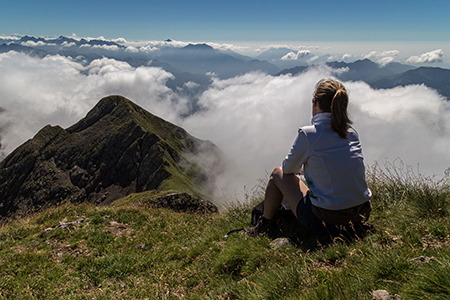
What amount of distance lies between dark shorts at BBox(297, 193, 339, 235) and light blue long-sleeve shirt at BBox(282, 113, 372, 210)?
333 mm

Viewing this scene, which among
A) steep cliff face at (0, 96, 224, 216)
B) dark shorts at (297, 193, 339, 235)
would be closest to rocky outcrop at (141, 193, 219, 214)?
dark shorts at (297, 193, 339, 235)

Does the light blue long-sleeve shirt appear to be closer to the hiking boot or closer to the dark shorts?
the dark shorts

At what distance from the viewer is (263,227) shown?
20.5 feet

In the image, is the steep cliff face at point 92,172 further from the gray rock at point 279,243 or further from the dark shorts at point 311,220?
the dark shorts at point 311,220

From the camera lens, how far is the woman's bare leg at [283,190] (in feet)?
17.8

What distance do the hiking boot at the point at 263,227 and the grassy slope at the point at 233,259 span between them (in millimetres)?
354

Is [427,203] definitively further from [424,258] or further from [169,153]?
[169,153]

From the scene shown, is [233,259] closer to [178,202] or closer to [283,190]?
[283,190]

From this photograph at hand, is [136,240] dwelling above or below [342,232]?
below

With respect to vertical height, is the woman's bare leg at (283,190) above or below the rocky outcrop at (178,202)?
above

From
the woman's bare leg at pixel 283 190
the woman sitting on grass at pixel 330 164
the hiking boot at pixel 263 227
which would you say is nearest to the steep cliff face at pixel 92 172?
the hiking boot at pixel 263 227

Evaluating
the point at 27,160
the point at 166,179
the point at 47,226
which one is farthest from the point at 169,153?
the point at 47,226

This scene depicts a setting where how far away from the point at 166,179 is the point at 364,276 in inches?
6548

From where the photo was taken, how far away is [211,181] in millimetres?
195875
